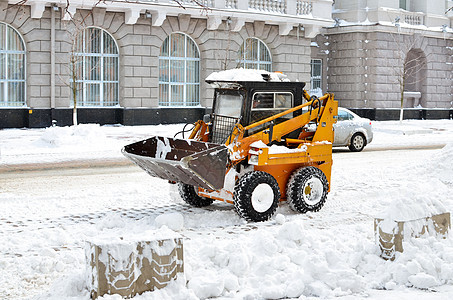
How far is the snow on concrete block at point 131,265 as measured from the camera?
6016 mm

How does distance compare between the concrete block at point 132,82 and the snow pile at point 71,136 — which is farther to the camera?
the concrete block at point 132,82

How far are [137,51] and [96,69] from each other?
187cm

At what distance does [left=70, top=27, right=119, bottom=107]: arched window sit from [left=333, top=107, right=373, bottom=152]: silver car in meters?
11.6

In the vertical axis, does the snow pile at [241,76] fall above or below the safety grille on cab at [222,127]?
above

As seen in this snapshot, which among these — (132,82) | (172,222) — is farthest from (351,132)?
(172,222)

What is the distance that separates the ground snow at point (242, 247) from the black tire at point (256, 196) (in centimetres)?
20

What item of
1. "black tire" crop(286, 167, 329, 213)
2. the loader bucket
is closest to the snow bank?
"black tire" crop(286, 167, 329, 213)

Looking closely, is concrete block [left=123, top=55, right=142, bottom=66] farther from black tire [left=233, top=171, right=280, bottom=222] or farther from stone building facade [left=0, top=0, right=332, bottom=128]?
black tire [left=233, top=171, right=280, bottom=222]

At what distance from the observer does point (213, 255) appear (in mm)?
6918

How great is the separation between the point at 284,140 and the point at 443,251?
4.25 metres

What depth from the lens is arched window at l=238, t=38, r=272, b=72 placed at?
32.2 m

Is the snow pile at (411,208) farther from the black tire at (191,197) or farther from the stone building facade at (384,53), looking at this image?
the stone building facade at (384,53)

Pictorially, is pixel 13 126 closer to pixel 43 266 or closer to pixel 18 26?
pixel 18 26

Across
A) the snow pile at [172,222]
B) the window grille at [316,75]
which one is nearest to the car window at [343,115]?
the snow pile at [172,222]
